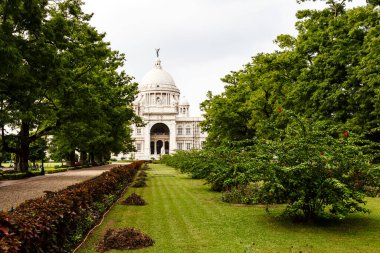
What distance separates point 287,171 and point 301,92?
57.2 ft

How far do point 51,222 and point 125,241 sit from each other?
2.08m

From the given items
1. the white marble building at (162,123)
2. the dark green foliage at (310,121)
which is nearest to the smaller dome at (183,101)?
the white marble building at (162,123)

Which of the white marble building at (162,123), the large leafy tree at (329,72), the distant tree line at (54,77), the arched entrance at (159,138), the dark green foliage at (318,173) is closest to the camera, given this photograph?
the dark green foliage at (318,173)

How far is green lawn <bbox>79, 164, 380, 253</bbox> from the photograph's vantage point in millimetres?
8273

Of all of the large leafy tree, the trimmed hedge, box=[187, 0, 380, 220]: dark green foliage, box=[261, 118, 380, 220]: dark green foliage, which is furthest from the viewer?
the large leafy tree

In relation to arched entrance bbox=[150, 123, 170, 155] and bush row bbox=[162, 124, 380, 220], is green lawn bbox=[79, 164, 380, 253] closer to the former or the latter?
bush row bbox=[162, 124, 380, 220]

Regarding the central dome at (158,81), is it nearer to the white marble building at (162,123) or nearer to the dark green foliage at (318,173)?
the white marble building at (162,123)

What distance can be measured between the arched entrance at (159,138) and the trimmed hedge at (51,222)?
101662 mm

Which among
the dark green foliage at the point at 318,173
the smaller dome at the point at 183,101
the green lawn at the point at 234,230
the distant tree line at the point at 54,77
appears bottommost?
the green lawn at the point at 234,230

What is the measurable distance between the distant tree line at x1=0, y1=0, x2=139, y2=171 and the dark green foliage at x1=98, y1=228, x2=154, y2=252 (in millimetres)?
9569

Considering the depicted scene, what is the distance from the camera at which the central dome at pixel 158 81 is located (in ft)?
409

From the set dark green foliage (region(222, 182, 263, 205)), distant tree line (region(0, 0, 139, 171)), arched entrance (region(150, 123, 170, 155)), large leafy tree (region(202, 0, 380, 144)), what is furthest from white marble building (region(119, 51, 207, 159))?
dark green foliage (region(222, 182, 263, 205))

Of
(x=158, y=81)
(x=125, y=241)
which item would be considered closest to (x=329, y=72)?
(x=125, y=241)

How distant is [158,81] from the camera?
414 ft
